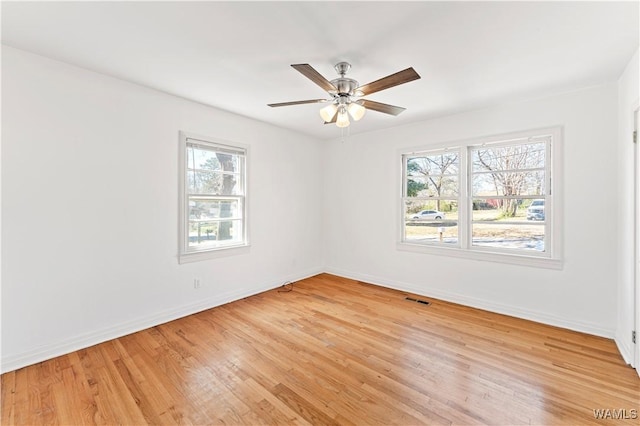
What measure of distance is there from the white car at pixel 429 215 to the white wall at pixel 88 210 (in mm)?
2944

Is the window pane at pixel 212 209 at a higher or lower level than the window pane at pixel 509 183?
lower

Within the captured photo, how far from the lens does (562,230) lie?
3055 millimetres

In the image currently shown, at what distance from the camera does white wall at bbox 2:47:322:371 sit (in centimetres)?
226

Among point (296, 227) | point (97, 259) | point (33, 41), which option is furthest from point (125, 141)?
point (296, 227)

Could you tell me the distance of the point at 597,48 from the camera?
2.15 meters

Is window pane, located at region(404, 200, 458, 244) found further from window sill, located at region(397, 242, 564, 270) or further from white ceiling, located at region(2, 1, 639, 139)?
white ceiling, located at region(2, 1, 639, 139)

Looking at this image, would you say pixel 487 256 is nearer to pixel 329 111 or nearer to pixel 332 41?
pixel 329 111

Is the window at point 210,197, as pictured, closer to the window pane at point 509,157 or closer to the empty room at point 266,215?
the empty room at point 266,215

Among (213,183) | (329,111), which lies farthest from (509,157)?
(213,183)

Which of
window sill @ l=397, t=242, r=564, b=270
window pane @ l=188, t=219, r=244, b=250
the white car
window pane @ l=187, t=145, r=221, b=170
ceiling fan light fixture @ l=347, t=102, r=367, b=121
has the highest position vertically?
ceiling fan light fixture @ l=347, t=102, r=367, b=121

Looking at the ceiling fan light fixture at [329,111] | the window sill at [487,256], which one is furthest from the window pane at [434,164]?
the ceiling fan light fixture at [329,111]

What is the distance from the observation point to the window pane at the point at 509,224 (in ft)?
10.8

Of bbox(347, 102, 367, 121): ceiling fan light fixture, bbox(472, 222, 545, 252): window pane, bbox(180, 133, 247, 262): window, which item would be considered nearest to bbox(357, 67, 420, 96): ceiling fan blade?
bbox(347, 102, 367, 121): ceiling fan light fixture

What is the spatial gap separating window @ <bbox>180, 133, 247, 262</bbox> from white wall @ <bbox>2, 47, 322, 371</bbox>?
0.11 meters
